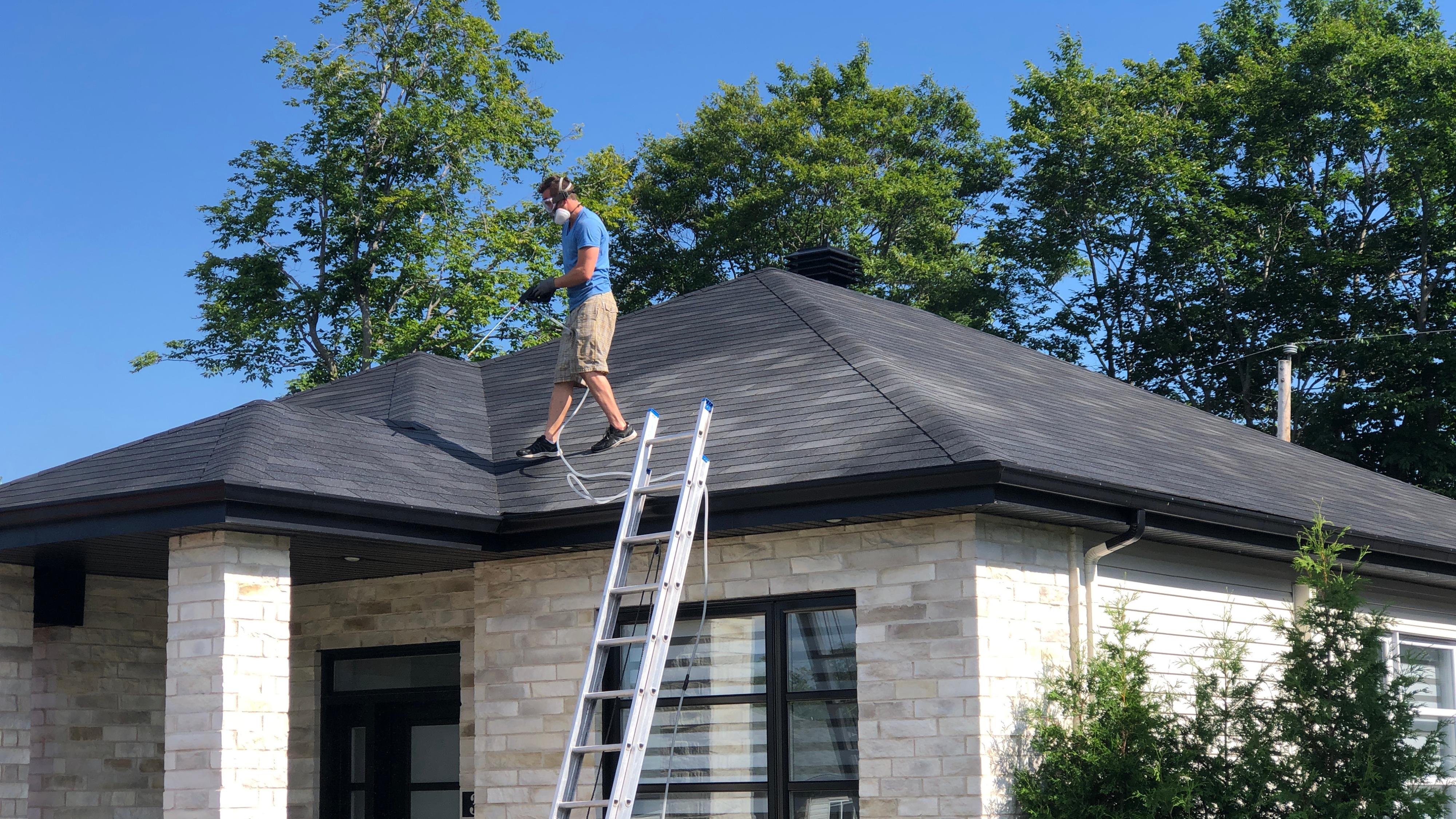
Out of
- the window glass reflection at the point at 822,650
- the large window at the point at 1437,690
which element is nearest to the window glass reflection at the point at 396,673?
the window glass reflection at the point at 822,650

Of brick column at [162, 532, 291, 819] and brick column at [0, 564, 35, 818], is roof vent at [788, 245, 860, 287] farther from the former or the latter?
brick column at [0, 564, 35, 818]

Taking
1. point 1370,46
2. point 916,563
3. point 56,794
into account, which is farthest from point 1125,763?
point 1370,46

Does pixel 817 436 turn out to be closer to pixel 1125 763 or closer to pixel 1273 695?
pixel 1125 763

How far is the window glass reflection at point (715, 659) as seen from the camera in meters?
8.67

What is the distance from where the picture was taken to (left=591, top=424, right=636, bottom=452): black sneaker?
983cm

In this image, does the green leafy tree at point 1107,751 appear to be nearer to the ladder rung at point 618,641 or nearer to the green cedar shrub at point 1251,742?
the green cedar shrub at point 1251,742

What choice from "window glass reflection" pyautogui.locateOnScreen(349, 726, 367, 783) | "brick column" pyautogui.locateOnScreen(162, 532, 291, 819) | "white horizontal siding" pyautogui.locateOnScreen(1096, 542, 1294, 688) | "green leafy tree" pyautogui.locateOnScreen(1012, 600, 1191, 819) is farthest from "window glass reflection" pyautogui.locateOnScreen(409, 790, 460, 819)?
"white horizontal siding" pyautogui.locateOnScreen(1096, 542, 1294, 688)

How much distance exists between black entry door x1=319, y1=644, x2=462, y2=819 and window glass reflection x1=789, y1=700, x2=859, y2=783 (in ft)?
11.0

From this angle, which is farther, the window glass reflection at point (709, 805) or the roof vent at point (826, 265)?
the roof vent at point (826, 265)

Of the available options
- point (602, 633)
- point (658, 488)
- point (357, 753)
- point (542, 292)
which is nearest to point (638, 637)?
point (602, 633)

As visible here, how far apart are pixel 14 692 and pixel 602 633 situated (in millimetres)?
4271

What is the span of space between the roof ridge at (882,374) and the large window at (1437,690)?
4393mm

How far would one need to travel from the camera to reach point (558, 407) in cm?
988

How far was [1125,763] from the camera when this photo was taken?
304 inches
